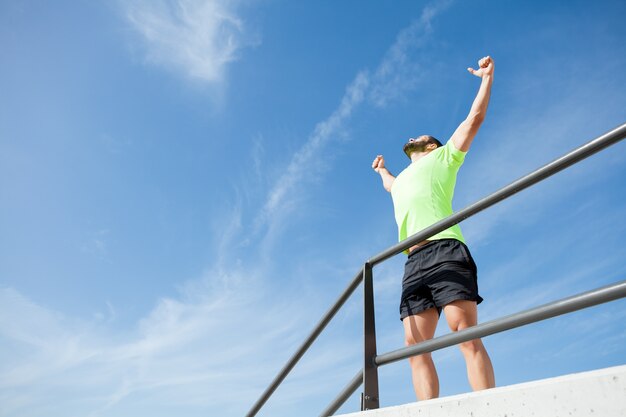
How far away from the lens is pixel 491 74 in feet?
9.54

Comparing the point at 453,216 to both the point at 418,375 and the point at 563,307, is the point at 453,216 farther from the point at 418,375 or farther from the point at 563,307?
the point at 418,375

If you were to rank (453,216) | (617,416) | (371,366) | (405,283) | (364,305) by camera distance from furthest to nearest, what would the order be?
(405,283), (364,305), (371,366), (453,216), (617,416)

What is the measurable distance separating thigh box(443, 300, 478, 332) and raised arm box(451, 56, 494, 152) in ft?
3.17

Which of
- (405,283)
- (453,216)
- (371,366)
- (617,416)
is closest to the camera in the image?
(617,416)

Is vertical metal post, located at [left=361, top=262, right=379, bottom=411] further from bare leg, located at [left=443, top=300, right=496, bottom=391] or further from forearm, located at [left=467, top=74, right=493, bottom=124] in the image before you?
forearm, located at [left=467, top=74, right=493, bottom=124]

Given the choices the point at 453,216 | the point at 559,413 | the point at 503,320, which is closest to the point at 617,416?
the point at 559,413

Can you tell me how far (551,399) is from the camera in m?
1.49

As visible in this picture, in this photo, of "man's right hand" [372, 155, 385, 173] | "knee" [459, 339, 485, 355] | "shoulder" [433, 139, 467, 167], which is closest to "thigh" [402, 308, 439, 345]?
"knee" [459, 339, 485, 355]

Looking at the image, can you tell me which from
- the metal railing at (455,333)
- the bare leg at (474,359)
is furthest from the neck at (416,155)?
the bare leg at (474,359)

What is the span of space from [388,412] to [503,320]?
0.63 meters

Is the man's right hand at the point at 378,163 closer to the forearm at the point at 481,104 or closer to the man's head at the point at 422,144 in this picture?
the man's head at the point at 422,144

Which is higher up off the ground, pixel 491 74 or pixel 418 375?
pixel 491 74

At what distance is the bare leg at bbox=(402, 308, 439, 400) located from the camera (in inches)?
99.5

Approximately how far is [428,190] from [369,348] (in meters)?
1.02
